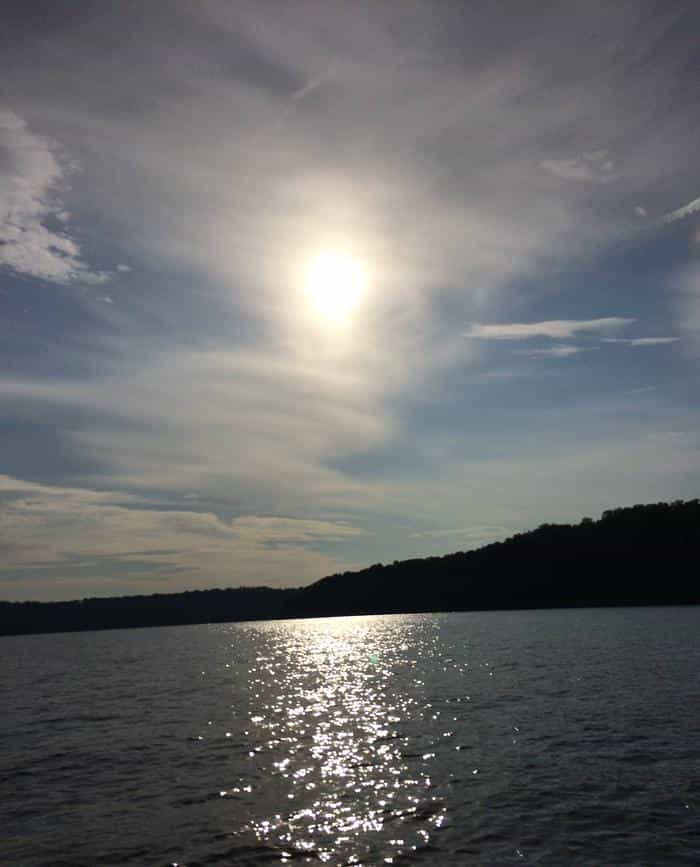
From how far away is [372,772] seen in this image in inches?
1361

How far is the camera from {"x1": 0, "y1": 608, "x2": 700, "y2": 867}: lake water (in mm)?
24516

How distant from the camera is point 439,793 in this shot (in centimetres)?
3019

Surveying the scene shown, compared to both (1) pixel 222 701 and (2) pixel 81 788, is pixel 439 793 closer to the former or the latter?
(2) pixel 81 788

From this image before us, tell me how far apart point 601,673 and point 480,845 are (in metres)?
48.2

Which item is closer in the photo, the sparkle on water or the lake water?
the lake water

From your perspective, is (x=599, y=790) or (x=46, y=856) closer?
(x=46, y=856)

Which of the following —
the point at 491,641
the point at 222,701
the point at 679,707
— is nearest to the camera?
the point at 679,707

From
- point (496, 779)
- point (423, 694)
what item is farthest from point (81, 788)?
point (423, 694)

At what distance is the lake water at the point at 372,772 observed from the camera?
24.5 m

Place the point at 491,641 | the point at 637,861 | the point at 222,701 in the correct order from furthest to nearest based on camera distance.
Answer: the point at 491,641, the point at 222,701, the point at 637,861

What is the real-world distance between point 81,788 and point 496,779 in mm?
19907

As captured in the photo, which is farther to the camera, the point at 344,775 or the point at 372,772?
the point at 372,772

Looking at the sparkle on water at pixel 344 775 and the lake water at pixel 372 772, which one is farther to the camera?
the sparkle on water at pixel 344 775

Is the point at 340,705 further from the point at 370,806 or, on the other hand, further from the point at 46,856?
the point at 46,856
